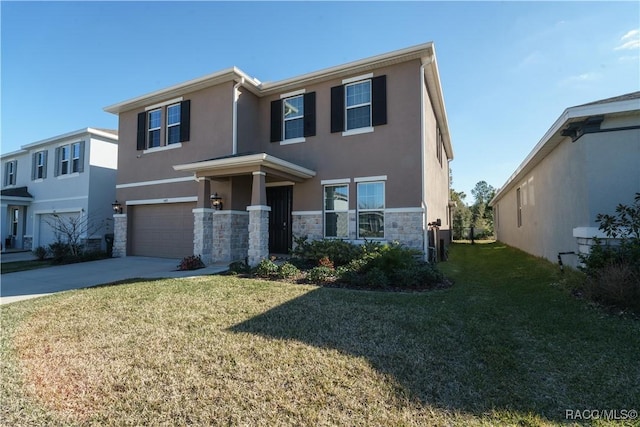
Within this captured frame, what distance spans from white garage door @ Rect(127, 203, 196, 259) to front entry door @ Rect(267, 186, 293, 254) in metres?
3.03

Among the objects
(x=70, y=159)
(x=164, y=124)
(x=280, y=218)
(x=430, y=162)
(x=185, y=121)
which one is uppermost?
(x=164, y=124)

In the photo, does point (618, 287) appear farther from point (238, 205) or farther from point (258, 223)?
point (238, 205)

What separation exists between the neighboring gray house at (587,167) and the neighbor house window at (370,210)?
453 centimetres

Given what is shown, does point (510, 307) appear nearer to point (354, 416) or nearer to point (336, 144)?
point (354, 416)

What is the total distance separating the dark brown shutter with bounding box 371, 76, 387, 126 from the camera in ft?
30.6

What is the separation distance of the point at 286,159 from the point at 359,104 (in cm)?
305

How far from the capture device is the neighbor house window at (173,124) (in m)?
12.1


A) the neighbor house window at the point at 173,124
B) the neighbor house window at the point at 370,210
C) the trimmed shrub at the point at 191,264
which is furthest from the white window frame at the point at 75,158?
the neighbor house window at the point at 370,210

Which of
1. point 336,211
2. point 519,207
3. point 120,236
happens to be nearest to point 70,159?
point 120,236

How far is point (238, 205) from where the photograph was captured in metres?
10.4

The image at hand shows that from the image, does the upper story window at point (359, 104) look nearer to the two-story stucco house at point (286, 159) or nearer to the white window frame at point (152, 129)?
the two-story stucco house at point (286, 159)

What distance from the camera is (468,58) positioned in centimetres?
999

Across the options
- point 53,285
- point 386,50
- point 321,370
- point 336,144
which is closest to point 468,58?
point 386,50

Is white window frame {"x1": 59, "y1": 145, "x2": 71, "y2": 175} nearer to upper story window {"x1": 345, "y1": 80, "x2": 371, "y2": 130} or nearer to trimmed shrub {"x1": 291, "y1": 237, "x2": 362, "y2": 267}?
trimmed shrub {"x1": 291, "y1": 237, "x2": 362, "y2": 267}
